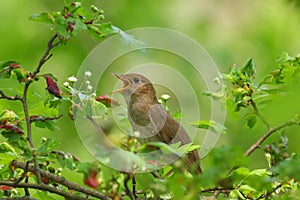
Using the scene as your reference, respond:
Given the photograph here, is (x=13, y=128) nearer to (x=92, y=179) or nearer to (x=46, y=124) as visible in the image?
(x=46, y=124)

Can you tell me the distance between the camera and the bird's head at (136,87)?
349 centimetres

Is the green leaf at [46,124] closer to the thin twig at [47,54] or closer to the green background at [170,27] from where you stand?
the thin twig at [47,54]

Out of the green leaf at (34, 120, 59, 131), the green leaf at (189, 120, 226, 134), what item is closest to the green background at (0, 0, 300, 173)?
the green leaf at (189, 120, 226, 134)

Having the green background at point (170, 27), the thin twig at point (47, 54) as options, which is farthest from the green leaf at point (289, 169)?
the green background at point (170, 27)

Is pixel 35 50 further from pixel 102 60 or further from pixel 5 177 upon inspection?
pixel 5 177

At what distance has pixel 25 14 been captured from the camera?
5.90 meters

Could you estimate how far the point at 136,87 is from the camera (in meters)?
3.54

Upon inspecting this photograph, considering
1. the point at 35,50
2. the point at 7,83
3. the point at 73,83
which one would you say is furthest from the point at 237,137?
the point at 73,83

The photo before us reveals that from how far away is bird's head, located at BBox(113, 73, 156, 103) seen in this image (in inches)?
137

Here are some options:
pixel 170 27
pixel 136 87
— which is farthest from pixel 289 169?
pixel 170 27

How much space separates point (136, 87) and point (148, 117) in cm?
32

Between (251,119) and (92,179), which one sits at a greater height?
(251,119)

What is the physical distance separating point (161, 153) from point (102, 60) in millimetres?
1165

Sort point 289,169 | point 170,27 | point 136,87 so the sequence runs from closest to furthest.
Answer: point 289,169, point 136,87, point 170,27
